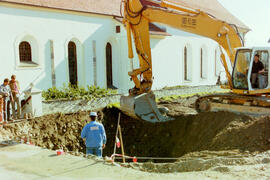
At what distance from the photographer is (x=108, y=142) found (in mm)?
12602

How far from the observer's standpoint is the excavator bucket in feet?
36.2

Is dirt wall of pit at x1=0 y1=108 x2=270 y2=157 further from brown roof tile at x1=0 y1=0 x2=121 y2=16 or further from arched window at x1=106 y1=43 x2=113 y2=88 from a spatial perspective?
brown roof tile at x1=0 y1=0 x2=121 y2=16

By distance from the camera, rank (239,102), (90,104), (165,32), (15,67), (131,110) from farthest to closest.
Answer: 1. (165,32)
2. (15,67)
3. (90,104)
4. (239,102)
5. (131,110)

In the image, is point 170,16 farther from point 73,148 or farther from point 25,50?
point 25,50

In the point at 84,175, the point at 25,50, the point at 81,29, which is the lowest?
the point at 84,175

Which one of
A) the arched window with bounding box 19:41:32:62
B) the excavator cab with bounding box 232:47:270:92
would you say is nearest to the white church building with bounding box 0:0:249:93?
the arched window with bounding box 19:41:32:62

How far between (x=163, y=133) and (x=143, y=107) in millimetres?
1604

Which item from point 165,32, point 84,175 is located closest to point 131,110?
point 84,175

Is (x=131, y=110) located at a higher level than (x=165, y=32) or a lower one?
lower

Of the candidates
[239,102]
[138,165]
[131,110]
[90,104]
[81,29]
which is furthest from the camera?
[81,29]

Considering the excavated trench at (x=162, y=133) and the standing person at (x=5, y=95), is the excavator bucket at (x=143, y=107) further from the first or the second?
the standing person at (x=5, y=95)

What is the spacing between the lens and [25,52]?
16688mm

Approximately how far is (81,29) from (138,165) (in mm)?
13680

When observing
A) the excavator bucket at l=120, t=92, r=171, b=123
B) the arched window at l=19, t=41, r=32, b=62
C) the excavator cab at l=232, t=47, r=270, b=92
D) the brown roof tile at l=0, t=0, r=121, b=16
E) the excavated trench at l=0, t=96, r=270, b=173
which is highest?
the brown roof tile at l=0, t=0, r=121, b=16
